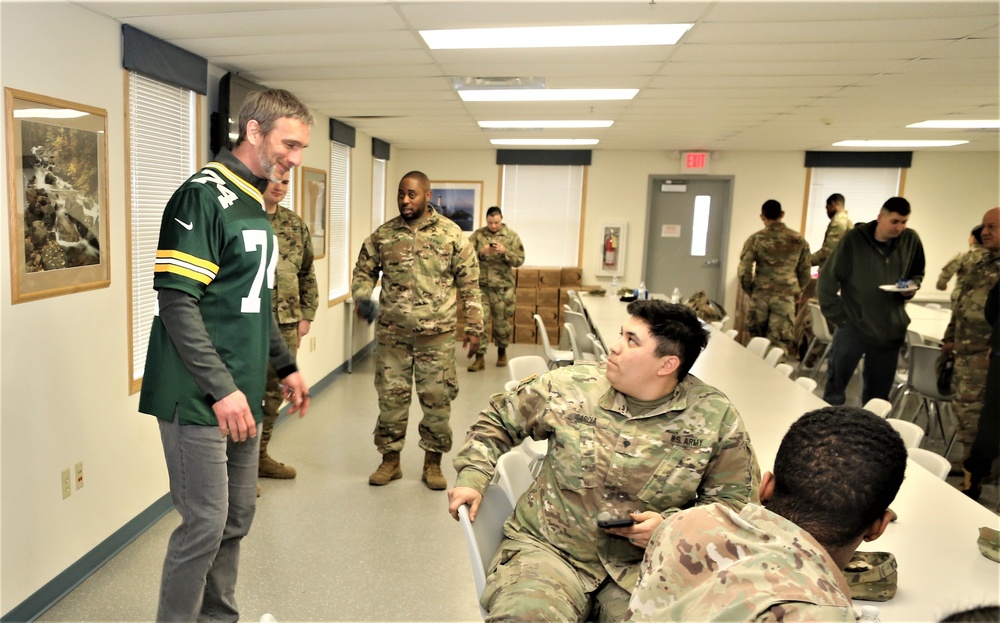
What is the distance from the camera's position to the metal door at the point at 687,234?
8.88 m

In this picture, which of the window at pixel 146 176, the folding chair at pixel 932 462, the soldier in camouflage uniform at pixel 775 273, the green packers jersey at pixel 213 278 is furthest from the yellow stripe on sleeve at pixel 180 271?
the soldier in camouflage uniform at pixel 775 273

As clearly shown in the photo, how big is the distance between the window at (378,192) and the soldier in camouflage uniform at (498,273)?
1.36 meters

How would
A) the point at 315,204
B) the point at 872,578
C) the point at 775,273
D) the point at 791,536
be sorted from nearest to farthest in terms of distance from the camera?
the point at 791,536, the point at 872,578, the point at 315,204, the point at 775,273

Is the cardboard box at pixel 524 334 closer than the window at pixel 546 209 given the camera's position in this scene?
Yes

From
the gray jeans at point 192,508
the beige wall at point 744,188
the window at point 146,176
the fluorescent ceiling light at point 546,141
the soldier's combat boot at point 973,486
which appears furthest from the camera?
the beige wall at point 744,188

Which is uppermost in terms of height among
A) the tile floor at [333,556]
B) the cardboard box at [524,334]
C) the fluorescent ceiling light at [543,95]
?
the fluorescent ceiling light at [543,95]

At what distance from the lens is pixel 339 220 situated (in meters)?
6.57

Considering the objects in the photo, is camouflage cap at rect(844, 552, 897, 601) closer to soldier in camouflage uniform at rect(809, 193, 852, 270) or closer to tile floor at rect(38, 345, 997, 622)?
tile floor at rect(38, 345, 997, 622)

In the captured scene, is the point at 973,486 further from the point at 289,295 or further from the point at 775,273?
the point at 289,295

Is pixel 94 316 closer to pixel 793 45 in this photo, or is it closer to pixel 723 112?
pixel 793 45

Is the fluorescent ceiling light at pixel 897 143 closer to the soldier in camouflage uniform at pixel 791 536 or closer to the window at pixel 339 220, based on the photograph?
the window at pixel 339 220

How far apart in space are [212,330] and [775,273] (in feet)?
19.9

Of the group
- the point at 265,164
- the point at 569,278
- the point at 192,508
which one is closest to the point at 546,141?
the point at 569,278

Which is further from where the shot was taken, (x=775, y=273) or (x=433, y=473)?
(x=775, y=273)
